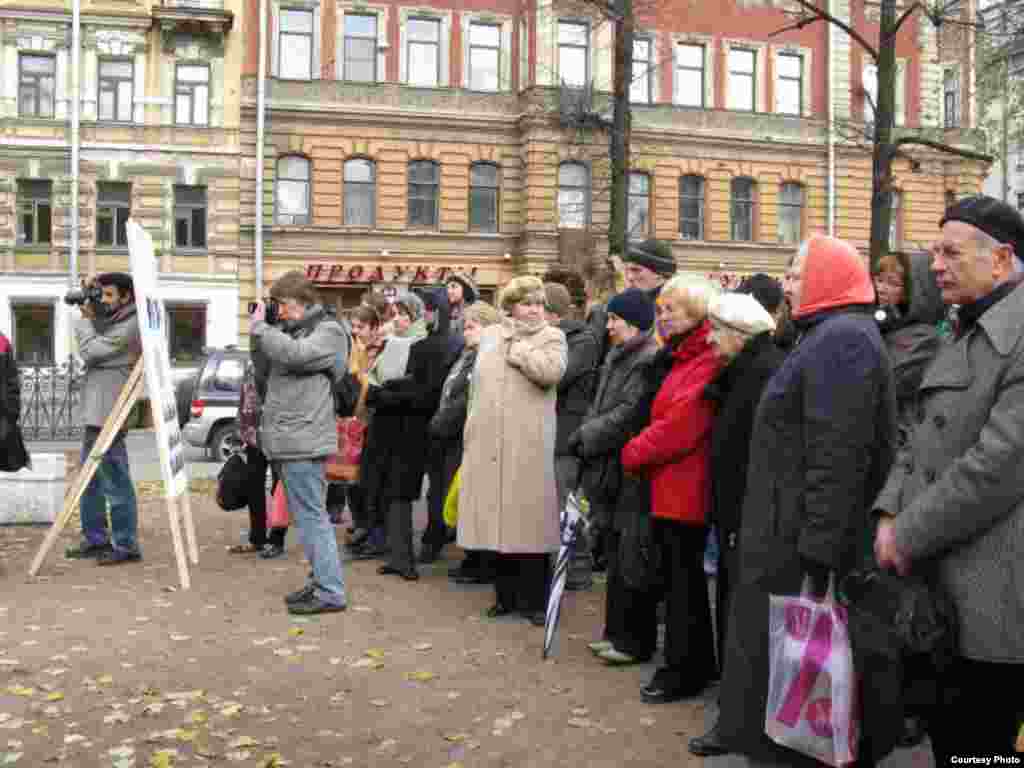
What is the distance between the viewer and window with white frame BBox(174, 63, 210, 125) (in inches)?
1323

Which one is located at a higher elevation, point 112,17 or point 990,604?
point 112,17

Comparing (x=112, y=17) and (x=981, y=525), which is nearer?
(x=981, y=525)

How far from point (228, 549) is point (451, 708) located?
4540mm

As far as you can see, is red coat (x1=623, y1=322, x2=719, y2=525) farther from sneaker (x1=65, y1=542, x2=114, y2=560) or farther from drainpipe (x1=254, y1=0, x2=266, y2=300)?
drainpipe (x1=254, y1=0, x2=266, y2=300)

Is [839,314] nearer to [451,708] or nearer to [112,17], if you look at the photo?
[451,708]

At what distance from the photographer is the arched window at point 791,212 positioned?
128ft

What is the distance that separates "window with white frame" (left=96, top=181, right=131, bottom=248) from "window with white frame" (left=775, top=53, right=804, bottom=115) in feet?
68.1

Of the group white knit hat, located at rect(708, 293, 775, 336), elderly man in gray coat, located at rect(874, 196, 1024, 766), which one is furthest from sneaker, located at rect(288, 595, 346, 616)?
elderly man in gray coat, located at rect(874, 196, 1024, 766)

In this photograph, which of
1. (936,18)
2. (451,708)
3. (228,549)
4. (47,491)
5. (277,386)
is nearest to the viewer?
(451,708)

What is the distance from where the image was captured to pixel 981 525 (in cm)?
304

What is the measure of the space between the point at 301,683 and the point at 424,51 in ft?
105

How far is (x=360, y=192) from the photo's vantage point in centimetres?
3528

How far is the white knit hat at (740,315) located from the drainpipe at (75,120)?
100 ft

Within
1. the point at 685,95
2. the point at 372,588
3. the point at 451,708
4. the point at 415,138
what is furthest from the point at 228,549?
the point at 685,95
